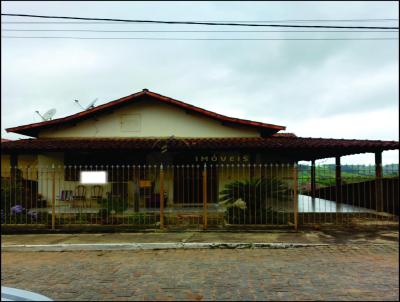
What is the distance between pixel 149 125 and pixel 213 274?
10.2m

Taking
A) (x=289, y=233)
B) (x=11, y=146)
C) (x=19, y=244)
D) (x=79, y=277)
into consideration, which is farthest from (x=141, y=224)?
(x=11, y=146)

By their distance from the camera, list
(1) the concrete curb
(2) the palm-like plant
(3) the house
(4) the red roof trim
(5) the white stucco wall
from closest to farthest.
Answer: (1) the concrete curb, (2) the palm-like plant, (4) the red roof trim, (3) the house, (5) the white stucco wall

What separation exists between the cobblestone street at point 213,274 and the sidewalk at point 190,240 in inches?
10.8

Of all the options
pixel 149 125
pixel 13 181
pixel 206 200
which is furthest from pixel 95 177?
pixel 149 125

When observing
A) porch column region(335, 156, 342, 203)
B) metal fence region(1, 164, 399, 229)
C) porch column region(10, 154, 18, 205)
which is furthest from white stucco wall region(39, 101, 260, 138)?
porch column region(335, 156, 342, 203)

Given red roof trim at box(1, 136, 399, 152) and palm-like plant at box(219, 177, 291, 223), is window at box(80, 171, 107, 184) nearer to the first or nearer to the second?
red roof trim at box(1, 136, 399, 152)

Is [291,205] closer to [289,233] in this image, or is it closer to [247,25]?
[289,233]

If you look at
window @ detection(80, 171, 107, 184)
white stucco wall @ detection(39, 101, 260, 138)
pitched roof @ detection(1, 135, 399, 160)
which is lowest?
window @ detection(80, 171, 107, 184)

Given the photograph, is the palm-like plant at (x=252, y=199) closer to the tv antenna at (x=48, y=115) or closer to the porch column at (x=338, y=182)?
the porch column at (x=338, y=182)

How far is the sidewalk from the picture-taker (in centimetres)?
838

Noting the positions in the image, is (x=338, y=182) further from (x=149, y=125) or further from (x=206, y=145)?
(x=149, y=125)

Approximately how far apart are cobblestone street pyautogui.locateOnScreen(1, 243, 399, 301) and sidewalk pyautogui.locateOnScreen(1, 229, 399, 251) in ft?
0.90

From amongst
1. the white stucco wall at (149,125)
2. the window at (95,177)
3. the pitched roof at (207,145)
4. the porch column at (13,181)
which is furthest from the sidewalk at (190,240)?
the white stucco wall at (149,125)

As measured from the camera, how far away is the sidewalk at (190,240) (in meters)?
8.38
